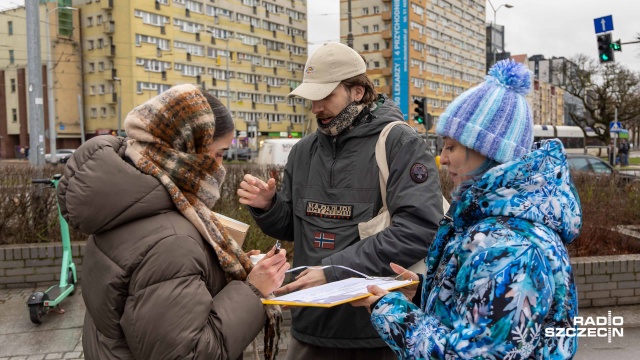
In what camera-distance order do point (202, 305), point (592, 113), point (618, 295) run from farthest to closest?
point (592, 113)
point (618, 295)
point (202, 305)

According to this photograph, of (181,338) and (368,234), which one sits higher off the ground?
(368,234)

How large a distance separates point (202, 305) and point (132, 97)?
200ft

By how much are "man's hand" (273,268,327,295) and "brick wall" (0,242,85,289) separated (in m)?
4.80

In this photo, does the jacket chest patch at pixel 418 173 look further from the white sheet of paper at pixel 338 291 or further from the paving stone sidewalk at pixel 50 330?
the paving stone sidewalk at pixel 50 330

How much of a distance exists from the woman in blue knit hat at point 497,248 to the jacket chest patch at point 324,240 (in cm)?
70

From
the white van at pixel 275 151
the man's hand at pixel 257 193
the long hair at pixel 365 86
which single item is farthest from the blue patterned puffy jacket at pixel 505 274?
the white van at pixel 275 151

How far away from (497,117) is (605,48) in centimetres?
2223

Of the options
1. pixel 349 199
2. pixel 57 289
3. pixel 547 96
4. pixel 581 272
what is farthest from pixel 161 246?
pixel 547 96

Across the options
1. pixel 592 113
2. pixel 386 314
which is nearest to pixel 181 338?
pixel 386 314

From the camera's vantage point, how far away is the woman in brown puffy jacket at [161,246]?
176 cm

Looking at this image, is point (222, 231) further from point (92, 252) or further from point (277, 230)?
point (277, 230)

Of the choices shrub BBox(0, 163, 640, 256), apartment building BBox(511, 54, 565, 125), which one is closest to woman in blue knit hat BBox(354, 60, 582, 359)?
shrub BBox(0, 163, 640, 256)

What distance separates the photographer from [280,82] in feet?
257

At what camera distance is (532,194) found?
1628 millimetres
